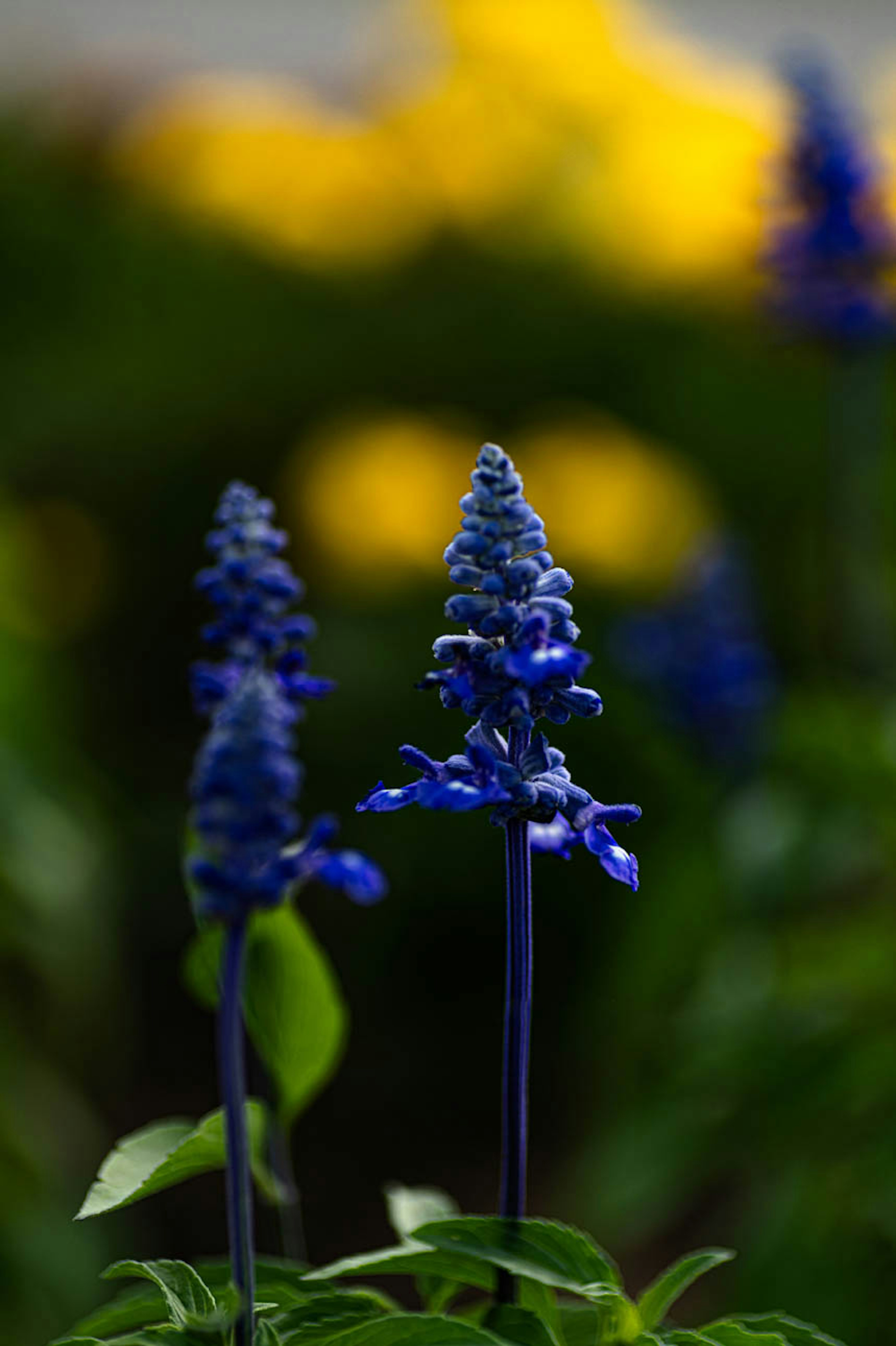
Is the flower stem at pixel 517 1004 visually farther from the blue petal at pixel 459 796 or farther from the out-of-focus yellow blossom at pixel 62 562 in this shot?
the out-of-focus yellow blossom at pixel 62 562

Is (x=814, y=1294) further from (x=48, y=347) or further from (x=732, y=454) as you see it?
(x=48, y=347)

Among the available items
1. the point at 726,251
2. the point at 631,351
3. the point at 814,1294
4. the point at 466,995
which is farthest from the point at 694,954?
the point at 726,251

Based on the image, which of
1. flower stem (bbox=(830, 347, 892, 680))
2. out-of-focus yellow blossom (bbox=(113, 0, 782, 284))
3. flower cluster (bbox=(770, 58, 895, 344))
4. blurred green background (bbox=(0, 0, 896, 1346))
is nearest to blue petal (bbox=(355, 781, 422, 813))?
blurred green background (bbox=(0, 0, 896, 1346))

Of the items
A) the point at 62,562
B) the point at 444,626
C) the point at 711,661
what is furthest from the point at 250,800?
the point at 62,562

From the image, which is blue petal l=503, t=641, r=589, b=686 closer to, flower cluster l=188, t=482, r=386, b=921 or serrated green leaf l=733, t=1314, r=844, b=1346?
flower cluster l=188, t=482, r=386, b=921

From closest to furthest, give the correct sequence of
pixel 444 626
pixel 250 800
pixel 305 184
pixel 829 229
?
pixel 250 800
pixel 829 229
pixel 444 626
pixel 305 184

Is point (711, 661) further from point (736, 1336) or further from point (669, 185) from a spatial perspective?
point (669, 185)
